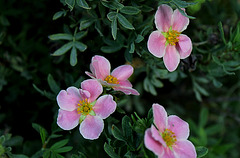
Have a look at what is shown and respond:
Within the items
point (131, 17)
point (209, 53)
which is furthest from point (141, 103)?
point (131, 17)

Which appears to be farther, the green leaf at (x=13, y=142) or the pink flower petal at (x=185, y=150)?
the green leaf at (x=13, y=142)

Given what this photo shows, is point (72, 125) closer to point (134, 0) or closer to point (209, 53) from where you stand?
point (134, 0)

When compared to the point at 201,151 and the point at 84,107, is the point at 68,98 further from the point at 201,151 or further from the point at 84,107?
Result: the point at 201,151

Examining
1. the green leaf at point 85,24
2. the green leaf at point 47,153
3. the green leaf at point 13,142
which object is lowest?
the green leaf at point 13,142

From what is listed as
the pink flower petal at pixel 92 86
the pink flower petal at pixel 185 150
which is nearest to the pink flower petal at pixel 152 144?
the pink flower petal at pixel 185 150

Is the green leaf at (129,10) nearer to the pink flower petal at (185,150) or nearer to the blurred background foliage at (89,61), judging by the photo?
the blurred background foliage at (89,61)

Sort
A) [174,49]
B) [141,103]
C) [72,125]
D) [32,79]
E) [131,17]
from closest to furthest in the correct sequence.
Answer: [72,125] < [174,49] < [131,17] < [32,79] < [141,103]

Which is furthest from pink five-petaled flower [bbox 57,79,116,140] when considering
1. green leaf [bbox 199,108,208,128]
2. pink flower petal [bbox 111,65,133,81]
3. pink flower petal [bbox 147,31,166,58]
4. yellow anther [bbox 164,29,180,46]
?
green leaf [bbox 199,108,208,128]
